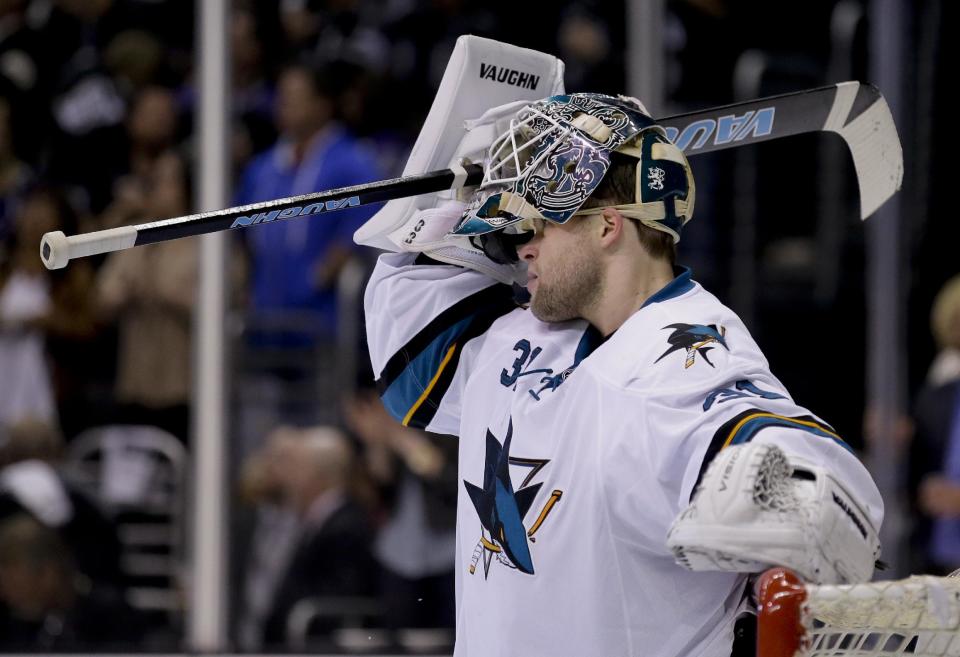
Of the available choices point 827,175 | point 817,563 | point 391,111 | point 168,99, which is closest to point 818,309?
point 827,175

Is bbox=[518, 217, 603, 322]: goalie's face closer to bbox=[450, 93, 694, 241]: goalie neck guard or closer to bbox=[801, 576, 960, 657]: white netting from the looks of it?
bbox=[450, 93, 694, 241]: goalie neck guard

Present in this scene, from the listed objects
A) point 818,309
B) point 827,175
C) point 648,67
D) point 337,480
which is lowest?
point 337,480

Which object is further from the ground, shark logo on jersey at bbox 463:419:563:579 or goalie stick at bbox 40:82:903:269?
goalie stick at bbox 40:82:903:269

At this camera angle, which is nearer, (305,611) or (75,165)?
(305,611)

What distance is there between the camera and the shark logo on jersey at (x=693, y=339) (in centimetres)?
161

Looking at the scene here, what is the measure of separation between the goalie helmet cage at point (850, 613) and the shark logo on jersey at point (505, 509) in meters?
0.43

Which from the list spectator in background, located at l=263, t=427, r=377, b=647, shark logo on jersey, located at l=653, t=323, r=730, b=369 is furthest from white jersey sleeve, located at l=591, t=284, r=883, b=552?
spectator in background, located at l=263, t=427, r=377, b=647

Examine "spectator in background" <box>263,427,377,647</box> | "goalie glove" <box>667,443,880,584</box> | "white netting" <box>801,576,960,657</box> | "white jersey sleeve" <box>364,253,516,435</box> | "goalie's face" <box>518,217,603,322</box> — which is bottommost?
"spectator in background" <box>263,427,377,647</box>

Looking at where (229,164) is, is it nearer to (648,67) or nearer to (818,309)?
(648,67)

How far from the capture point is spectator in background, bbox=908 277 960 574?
345cm

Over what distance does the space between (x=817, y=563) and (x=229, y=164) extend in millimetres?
2419

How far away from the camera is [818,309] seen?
4.11 meters

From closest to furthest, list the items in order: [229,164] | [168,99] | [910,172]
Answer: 1. [229,164]
2. [910,172]
3. [168,99]

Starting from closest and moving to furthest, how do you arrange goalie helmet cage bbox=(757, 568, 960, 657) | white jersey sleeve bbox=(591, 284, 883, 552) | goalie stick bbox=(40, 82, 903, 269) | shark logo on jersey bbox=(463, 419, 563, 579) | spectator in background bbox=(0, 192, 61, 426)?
goalie helmet cage bbox=(757, 568, 960, 657)
white jersey sleeve bbox=(591, 284, 883, 552)
shark logo on jersey bbox=(463, 419, 563, 579)
goalie stick bbox=(40, 82, 903, 269)
spectator in background bbox=(0, 192, 61, 426)
